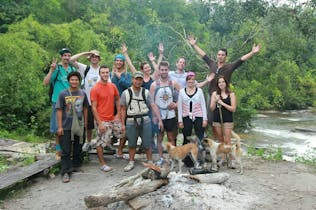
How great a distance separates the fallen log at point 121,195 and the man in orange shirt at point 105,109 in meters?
Answer: 1.65

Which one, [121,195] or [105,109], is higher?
Answer: [105,109]

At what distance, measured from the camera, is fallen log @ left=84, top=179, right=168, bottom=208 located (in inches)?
183

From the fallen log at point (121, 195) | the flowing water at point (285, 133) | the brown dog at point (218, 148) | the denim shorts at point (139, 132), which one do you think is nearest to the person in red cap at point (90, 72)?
the denim shorts at point (139, 132)

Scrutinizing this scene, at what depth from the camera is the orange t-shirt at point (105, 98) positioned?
6.19 m

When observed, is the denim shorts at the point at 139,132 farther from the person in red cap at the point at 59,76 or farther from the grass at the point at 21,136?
the grass at the point at 21,136

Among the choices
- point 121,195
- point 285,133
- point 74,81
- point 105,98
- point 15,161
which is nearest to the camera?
point 121,195

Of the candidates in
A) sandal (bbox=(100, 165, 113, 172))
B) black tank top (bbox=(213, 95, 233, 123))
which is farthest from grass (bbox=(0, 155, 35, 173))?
black tank top (bbox=(213, 95, 233, 123))

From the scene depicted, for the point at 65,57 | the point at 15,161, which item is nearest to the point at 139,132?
the point at 65,57

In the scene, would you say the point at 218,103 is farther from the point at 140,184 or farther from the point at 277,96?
the point at 277,96

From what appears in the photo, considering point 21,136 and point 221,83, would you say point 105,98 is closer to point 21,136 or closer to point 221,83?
point 221,83

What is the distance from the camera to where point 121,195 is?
4723 millimetres

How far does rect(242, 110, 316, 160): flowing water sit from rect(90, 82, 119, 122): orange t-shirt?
374 inches

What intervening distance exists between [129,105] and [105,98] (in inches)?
17.8

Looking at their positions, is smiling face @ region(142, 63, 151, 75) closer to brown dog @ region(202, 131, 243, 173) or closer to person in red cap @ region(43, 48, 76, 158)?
person in red cap @ region(43, 48, 76, 158)
